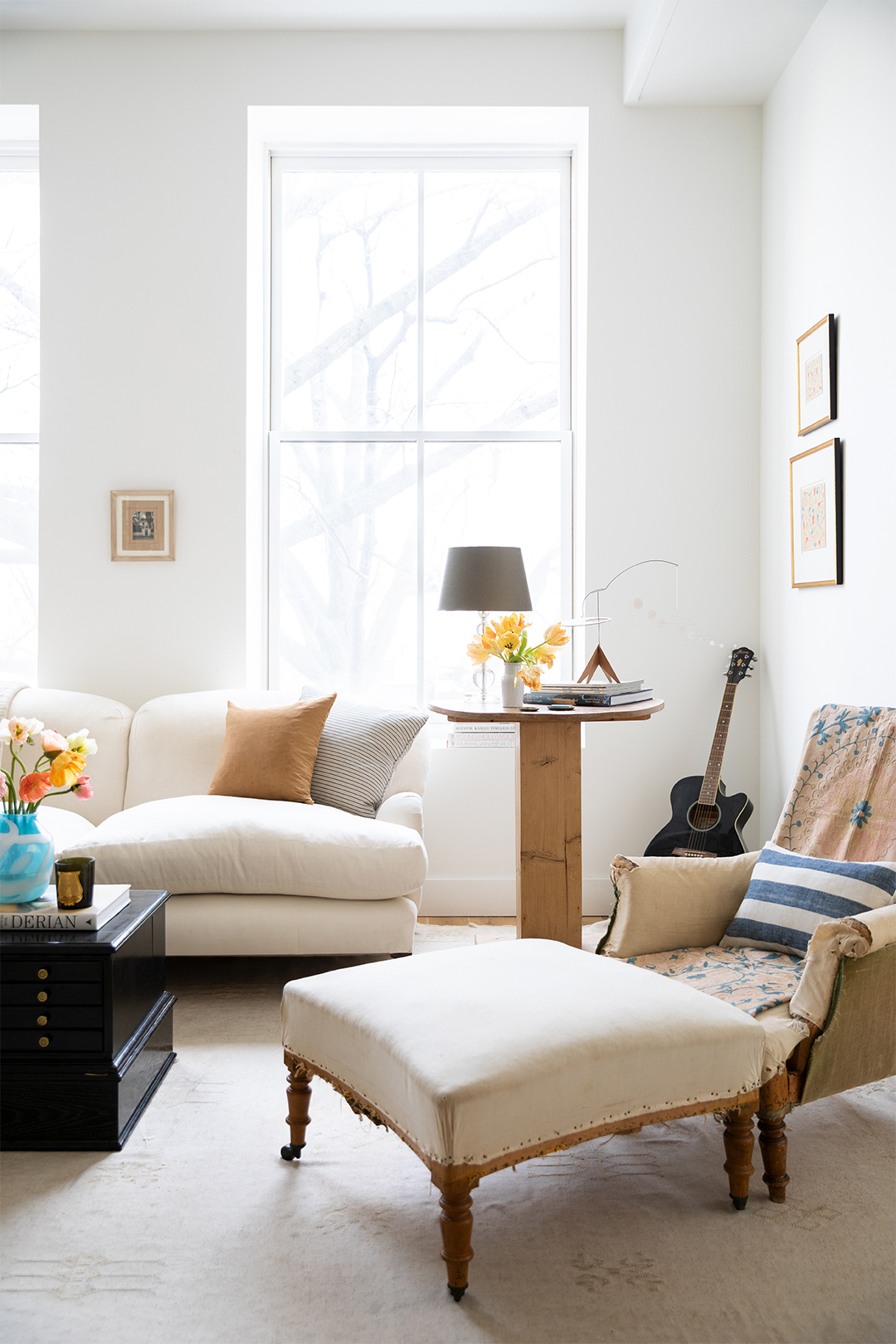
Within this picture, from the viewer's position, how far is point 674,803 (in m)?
3.56

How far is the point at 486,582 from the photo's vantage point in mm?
2852

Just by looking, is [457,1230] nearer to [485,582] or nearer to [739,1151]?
[739,1151]

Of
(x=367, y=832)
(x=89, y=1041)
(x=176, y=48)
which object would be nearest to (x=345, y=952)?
(x=367, y=832)

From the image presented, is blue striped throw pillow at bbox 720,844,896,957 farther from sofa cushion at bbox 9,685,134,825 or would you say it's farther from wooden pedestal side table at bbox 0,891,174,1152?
sofa cushion at bbox 9,685,134,825

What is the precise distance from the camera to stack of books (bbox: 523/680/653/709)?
2.57 meters

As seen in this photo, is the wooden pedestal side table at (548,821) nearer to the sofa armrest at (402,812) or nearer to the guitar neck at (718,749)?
the sofa armrest at (402,812)

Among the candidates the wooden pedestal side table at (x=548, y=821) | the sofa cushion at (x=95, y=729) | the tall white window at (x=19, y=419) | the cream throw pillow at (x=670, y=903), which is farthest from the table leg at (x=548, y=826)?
the tall white window at (x=19, y=419)

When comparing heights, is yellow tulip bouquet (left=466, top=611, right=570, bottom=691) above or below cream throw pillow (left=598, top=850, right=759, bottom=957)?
above

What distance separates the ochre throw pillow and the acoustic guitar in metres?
1.33

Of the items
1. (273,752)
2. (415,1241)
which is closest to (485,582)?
(273,752)

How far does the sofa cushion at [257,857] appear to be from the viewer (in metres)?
2.69

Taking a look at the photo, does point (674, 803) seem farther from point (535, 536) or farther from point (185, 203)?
point (185, 203)

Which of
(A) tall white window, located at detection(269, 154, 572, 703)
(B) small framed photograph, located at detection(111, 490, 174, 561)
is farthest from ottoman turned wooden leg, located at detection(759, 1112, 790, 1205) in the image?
(B) small framed photograph, located at detection(111, 490, 174, 561)

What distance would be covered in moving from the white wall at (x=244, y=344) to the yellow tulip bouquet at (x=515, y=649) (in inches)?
45.0
